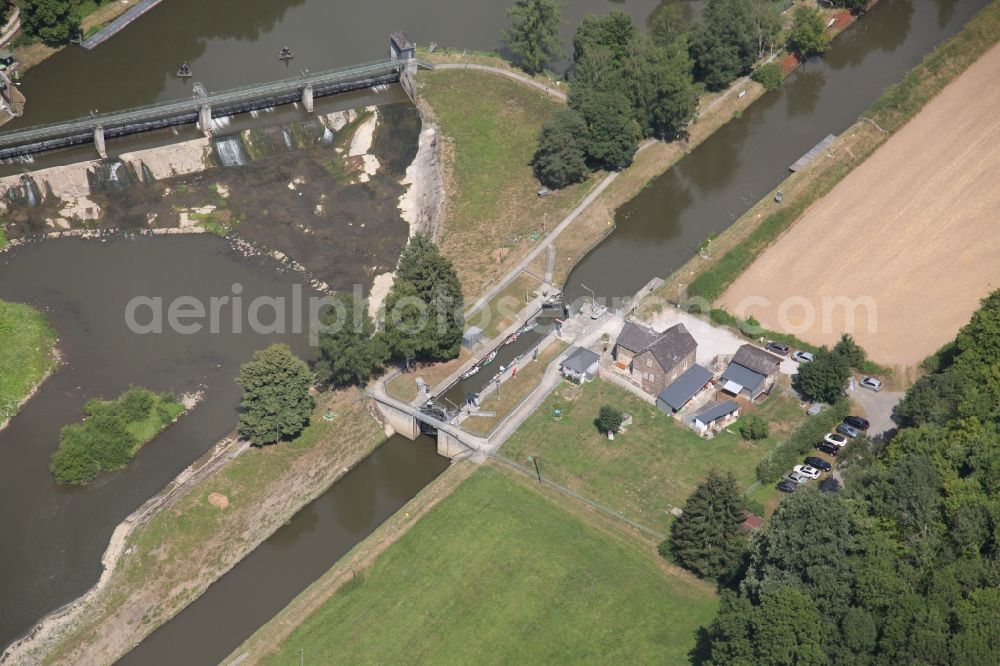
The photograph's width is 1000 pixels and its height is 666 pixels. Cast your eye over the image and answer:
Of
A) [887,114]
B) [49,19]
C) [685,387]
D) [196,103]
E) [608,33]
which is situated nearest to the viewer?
[685,387]

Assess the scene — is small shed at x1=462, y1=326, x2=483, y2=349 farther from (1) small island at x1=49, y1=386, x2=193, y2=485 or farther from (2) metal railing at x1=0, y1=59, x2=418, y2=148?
(2) metal railing at x1=0, y1=59, x2=418, y2=148

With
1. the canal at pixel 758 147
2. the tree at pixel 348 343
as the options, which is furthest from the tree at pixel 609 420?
the tree at pixel 348 343

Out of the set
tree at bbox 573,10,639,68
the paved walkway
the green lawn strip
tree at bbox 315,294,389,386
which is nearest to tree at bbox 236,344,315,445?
tree at bbox 315,294,389,386

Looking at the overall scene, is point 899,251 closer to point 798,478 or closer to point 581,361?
point 798,478

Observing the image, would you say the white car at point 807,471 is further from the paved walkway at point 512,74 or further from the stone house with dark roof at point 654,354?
the paved walkway at point 512,74

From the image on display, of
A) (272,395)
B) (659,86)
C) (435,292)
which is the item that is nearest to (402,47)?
(659,86)

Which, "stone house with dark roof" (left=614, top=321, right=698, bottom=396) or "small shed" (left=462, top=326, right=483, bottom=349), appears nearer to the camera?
"stone house with dark roof" (left=614, top=321, right=698, bottom=396)
